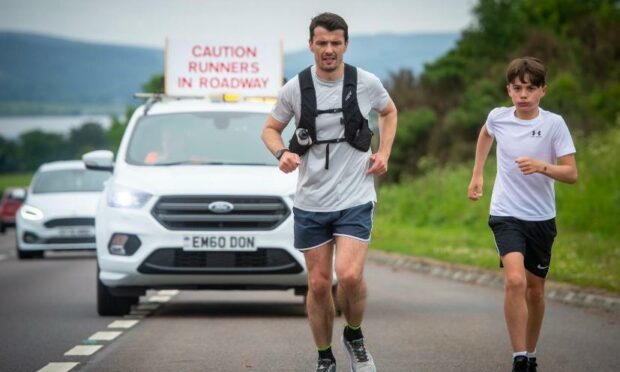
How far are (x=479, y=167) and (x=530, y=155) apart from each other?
43cm

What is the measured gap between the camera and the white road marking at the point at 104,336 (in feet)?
42.2

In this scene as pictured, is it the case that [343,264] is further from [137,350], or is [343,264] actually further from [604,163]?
[604,163]

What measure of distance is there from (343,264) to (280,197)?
17.3 ft

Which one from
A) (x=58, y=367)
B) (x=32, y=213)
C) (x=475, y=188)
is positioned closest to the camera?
(x=475, y=188)

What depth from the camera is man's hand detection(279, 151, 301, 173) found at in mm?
9039

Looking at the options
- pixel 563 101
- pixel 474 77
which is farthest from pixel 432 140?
pixel 563 101

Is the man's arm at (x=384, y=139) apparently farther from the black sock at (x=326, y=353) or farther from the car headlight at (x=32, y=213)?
the car headlight at (x=32, y=213)

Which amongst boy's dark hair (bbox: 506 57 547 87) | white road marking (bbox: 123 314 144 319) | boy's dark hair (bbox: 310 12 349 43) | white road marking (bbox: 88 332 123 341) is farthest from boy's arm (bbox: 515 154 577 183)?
Result: white road marking (bbox: 123 314 144 319)

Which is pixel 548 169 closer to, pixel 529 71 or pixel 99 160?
pixel 529 71

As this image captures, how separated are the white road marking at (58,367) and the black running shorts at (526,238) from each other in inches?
119

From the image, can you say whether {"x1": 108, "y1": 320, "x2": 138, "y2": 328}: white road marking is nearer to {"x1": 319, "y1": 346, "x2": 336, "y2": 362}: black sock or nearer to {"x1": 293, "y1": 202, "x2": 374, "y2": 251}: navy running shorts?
{"x1": 319, "y1": 346, "x2": 336, "y2": 362}: black sock

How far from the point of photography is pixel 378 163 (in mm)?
9250

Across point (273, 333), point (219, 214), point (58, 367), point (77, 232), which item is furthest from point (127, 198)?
point (77, 232)

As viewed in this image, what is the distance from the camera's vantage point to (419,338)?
42.4ft
